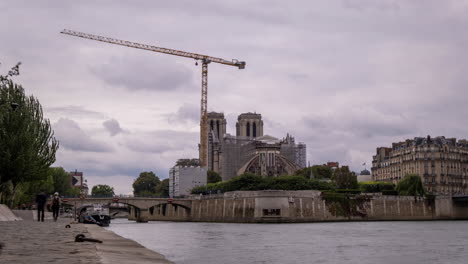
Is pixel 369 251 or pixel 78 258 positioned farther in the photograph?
pixel 369 251

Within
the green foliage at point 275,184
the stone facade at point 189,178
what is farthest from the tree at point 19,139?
the stone facade at point 189,178

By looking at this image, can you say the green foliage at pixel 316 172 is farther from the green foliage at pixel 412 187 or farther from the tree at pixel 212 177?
the green foliage at pixel 412 187

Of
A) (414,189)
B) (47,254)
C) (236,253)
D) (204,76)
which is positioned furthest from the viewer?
(204,76)

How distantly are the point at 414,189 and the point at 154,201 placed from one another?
5100 cm

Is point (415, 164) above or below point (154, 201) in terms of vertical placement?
above

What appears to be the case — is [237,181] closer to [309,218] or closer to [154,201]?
[154,201]

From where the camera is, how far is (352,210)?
109 m

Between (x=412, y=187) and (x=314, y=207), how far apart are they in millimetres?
24893

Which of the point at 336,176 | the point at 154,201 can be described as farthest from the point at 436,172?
the point at 154,201

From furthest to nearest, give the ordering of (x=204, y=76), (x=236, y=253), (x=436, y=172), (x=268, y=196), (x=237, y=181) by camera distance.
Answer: (x=204, y=76) < (x=436, y=172) < (x=237, y=181) < (x=268, y=196) < (x=236, y=253)

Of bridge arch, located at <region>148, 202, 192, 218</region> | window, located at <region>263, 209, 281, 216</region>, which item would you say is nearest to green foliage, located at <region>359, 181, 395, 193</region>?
window, located at <region>263, 209, 281, 216</region>

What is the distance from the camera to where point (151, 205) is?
124 metres

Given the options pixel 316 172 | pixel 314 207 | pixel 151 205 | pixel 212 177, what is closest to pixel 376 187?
pixel 314 207

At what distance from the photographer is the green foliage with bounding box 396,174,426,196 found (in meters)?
119
